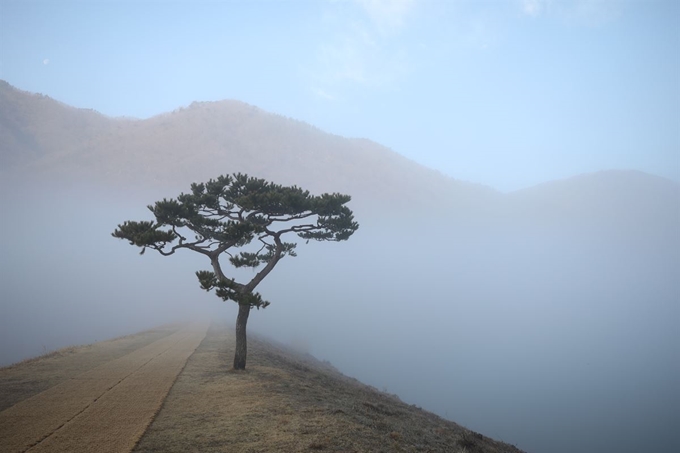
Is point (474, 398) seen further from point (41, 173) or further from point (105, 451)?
point (41, 173)

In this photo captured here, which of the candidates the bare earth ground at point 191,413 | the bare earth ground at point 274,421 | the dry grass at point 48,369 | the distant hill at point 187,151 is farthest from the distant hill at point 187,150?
the bare earth ground at point 274,421

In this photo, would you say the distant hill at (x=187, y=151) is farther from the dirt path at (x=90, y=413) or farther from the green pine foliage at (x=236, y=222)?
the dirt path at (x=90, y=413)

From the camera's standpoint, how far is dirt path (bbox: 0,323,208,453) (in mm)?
8672

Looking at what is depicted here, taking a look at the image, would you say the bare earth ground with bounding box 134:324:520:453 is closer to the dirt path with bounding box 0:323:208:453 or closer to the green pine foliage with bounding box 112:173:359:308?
the dirt path with bounding box 0:323:208:453

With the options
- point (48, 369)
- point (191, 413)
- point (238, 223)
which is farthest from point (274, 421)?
point (48, 369)

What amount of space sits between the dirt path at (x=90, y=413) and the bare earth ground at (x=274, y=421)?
0.52 m

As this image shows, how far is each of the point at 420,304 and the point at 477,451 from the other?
11337cm

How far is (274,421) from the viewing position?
35.4ft

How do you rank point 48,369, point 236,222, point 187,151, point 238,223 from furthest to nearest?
1. point 187,151
2. point 236,222
3. point 48,369
4. point 238,223

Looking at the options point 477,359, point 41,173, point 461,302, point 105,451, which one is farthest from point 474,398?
point 41,173

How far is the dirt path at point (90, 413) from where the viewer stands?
28.5 ft

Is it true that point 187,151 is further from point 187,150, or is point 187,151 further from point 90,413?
point 90,413

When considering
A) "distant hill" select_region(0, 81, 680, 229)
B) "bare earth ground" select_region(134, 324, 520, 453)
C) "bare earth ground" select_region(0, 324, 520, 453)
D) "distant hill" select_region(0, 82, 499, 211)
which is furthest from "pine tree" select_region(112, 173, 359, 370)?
"distant hill" select_region(0, 81, 680, 229)

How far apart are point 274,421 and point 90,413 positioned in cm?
520
